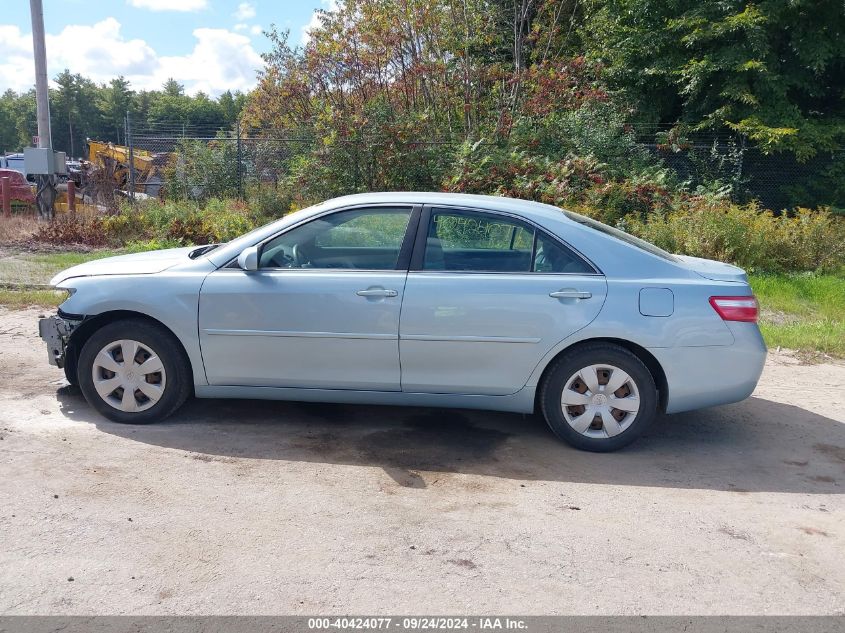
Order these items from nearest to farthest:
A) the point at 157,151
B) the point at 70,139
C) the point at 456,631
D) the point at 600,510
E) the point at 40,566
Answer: the point at 456,631
the point at 40,566
the point at 600,510
the point at 157,151
the point at 70,139

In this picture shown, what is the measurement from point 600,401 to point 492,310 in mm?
931

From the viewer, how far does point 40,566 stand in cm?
341

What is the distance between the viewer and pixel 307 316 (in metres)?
5.00

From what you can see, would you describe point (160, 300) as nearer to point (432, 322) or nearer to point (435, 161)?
point (432, 322)

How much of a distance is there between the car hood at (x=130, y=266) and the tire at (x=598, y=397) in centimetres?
278

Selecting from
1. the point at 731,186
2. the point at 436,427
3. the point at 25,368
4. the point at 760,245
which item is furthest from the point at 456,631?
the point at 731,186

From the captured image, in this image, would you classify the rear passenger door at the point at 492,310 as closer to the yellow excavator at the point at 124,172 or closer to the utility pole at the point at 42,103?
the utility pole at the point at 42,103

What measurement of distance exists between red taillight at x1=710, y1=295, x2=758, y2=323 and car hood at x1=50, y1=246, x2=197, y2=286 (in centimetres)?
367

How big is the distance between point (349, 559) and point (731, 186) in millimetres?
12980

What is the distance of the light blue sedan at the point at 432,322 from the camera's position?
4887mm

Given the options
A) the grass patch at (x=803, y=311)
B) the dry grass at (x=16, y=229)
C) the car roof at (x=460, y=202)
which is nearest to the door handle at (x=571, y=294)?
the car roof at (x=460, y=202)

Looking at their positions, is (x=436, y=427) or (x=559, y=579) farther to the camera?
(x=436, y=427)

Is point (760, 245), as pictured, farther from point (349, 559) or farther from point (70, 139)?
point (70, 139)

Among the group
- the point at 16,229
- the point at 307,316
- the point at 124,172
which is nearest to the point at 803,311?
the point at 307,316
